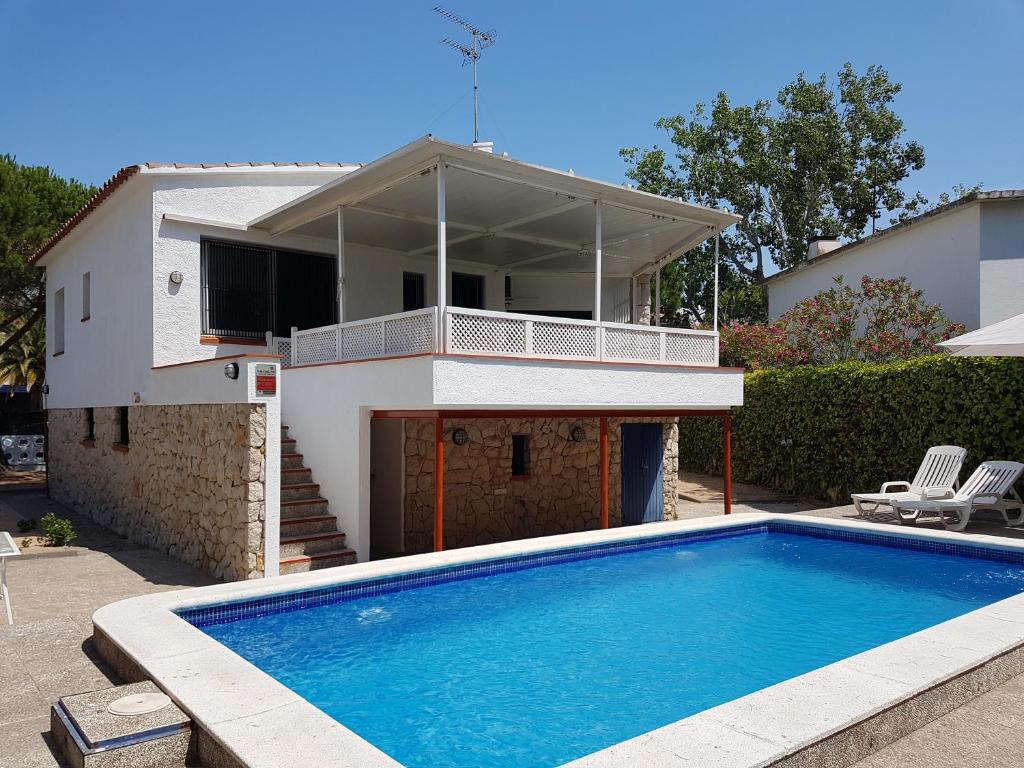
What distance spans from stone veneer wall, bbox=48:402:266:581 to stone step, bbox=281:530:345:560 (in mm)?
816

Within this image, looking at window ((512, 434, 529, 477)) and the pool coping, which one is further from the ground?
window ((512, 434, 529, 477))

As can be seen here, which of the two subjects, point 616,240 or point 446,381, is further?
point 616,240

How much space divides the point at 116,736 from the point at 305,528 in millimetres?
6778

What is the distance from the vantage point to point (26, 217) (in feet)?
71.0

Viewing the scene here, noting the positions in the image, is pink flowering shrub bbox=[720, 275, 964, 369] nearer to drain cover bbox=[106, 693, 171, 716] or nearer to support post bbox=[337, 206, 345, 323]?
support post bbox=[337, 206, 345, 323]

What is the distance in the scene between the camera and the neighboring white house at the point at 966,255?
17844 millimetres

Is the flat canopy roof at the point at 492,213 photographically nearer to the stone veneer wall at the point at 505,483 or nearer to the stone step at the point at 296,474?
the stone veneer wall at the point at 505,483

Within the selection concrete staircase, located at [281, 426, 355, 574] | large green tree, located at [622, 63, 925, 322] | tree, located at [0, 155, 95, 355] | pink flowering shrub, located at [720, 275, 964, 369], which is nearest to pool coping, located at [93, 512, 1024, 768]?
concrete staircase, located at [281, 426, 355, 574]

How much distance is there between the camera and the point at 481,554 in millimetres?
10273

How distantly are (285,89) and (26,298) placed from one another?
12.2m

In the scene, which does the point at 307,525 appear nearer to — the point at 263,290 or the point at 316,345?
the point at 316,345

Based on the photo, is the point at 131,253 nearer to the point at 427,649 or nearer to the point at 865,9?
the point at 427,649

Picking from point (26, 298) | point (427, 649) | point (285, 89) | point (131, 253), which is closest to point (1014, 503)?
point (427, 649)

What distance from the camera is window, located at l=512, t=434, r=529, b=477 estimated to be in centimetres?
1421
